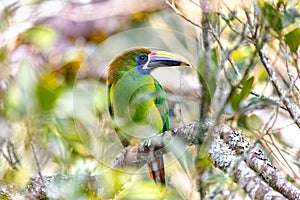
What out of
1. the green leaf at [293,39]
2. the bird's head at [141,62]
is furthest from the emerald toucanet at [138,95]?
the green leaf at [293,39]

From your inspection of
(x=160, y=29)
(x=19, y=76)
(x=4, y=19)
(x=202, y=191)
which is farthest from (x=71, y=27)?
(x=202, y=191)

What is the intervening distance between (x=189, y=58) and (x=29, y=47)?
93 centimetres

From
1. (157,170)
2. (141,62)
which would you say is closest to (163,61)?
(141,62)

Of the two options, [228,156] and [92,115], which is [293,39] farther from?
[92,115]

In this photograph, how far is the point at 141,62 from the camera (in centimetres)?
140

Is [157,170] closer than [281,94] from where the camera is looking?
No

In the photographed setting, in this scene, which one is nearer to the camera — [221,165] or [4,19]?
[221,165]

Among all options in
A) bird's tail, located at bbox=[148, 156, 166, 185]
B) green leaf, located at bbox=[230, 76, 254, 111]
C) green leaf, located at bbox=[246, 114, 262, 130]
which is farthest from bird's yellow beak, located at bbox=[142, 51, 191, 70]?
green leaf, located at bbox=[246, 114, 262, 130]

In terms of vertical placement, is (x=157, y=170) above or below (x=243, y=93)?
below

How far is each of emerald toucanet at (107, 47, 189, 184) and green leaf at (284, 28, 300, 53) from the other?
9.7 inches

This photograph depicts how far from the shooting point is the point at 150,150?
4.48 feet

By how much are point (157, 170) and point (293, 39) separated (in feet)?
1.35

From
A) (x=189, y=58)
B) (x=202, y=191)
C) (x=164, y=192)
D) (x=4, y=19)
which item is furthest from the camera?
(x=4, y=19)

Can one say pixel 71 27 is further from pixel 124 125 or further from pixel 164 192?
pixel 164 192
